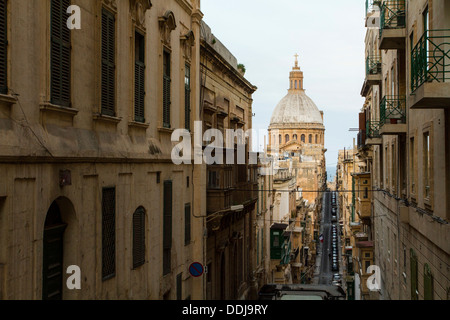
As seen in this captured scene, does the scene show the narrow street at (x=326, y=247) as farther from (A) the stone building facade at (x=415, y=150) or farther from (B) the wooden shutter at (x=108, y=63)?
(B) the wooden shutter at (x=108, y=63)

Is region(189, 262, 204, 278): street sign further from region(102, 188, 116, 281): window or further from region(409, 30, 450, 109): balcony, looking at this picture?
region(409, 30, 450, 109): balcony

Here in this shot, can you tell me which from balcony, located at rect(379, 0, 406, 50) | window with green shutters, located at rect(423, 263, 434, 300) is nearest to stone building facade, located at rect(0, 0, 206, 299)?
balcony, located at rect(379, 0, 406, 50)

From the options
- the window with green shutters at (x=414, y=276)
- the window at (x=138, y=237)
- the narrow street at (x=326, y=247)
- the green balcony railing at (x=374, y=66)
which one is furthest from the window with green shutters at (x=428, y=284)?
the narrow street at (x=326, y=247)

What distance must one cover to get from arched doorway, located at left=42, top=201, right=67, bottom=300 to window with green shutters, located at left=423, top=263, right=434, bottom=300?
25.5 feet

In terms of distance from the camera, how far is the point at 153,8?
531 inches

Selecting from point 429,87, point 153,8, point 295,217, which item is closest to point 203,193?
point 153,8

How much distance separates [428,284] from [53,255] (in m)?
8.20

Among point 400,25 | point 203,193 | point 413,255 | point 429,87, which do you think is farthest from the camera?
point 203,193

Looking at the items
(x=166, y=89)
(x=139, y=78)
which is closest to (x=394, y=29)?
(x=166, y=89)

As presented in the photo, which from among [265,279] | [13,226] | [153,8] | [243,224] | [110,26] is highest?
[153,8]

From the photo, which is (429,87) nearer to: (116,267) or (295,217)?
(116,267)

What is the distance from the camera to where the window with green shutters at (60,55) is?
8.62m

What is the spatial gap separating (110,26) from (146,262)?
5.32 metres

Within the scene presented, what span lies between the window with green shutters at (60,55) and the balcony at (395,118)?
1003 centimetres
